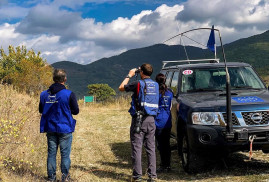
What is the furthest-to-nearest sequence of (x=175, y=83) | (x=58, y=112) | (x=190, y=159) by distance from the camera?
1. (x=175, y=83)
2. (x=190, y=159)
3. (x=58, y=112)

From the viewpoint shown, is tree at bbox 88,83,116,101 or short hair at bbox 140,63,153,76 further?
tree at bbox 88,83,116,101

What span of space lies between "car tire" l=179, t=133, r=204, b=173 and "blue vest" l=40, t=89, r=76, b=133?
1.95 m

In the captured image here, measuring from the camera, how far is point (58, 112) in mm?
4793

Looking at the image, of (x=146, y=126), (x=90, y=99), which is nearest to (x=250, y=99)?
(x=146, y=126)

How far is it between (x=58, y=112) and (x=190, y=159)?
2302mm

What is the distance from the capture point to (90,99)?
39.2 metres

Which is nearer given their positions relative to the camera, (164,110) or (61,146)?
(61,146)

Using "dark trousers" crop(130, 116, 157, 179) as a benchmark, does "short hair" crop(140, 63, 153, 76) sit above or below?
above

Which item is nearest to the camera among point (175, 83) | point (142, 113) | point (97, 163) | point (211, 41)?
point (142, 113)

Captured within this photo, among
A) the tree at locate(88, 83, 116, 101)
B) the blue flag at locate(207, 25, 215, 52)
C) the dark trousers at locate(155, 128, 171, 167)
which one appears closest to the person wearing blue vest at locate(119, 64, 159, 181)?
the dark trousers at locate(155, 128, 171, 167)

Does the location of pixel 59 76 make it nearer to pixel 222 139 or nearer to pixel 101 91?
pixel 222 139

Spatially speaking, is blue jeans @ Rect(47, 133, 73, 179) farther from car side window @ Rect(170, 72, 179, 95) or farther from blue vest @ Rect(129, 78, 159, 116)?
car side window @ Rect(170, 72, 179, 95)

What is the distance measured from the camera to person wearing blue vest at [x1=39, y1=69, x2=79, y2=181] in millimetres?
4801

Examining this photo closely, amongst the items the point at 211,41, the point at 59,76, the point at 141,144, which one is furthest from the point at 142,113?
the point at 211,41
